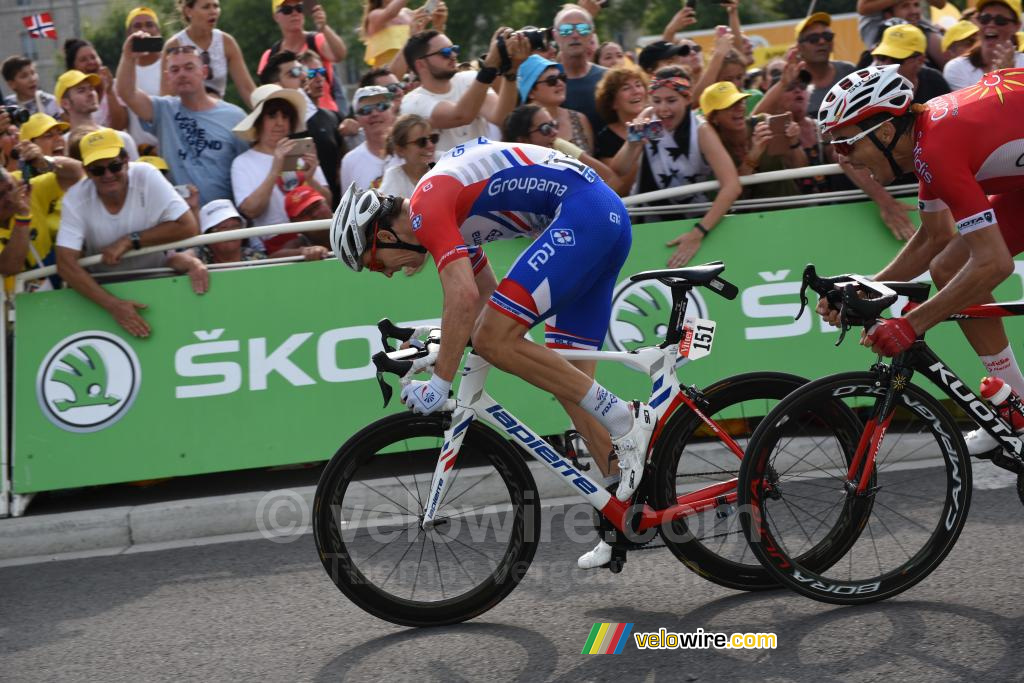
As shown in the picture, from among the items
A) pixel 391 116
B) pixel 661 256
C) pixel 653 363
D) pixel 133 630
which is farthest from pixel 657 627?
pixel 391 116

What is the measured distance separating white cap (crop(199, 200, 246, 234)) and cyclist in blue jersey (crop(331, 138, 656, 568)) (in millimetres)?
2943

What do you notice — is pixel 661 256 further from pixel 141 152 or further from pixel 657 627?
pixel 141 152

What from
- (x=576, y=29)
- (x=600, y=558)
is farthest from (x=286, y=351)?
(x=576, y=29)

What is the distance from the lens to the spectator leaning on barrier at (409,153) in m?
6.77

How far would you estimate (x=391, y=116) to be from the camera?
25.7ft

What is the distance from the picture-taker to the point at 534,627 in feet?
14.6

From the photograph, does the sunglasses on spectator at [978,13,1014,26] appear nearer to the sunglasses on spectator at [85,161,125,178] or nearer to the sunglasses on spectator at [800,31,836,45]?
the sunglasses on spectator at [800,31,836,45]

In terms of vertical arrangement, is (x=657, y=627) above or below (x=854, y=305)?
below

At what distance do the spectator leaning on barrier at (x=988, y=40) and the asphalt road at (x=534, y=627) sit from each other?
356 centimetres

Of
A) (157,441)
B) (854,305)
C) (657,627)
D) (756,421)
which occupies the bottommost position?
(157,441)

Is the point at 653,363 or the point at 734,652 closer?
the point at 734,652

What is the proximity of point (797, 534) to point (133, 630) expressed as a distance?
270 centimetres

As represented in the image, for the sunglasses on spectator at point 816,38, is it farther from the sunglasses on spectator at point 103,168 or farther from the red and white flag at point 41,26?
the red and white flag at point 41,26

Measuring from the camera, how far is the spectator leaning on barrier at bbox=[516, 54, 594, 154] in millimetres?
7605
